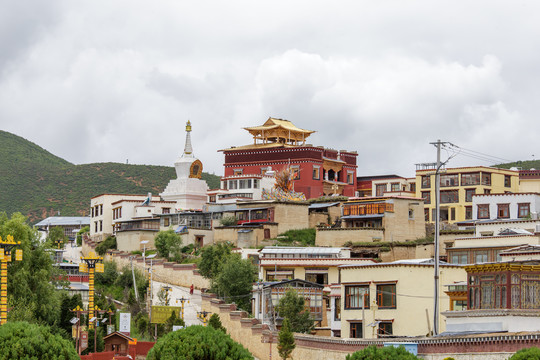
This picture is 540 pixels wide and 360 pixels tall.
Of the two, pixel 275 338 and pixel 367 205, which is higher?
pixel 367 205

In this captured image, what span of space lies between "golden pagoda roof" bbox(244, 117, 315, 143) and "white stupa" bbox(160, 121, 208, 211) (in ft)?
30.3

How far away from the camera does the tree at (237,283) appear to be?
91.7 metres

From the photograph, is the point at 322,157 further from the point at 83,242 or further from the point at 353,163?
the point at 83,242

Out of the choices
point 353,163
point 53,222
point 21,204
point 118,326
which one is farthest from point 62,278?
point 21,204

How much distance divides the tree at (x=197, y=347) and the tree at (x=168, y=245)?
1826 inches

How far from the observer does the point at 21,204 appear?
188m

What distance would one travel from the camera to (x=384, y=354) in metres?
52.6

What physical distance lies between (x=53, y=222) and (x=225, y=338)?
104485mm

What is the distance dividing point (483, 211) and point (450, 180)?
947cm

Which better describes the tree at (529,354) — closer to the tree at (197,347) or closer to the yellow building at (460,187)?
the tree at (197,347)

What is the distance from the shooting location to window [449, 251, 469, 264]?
8325 cm

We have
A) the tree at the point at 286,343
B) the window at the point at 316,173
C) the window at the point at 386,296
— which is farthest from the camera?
the window at the point at 316,173

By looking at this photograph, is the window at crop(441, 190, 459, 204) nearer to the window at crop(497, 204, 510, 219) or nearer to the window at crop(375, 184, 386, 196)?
the window at crop(497, 204, 510, 219)

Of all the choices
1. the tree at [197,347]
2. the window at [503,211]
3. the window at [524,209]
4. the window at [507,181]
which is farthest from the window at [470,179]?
the tree at [197,347]
